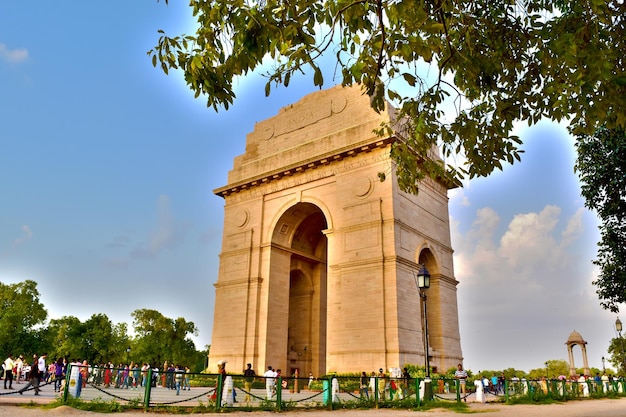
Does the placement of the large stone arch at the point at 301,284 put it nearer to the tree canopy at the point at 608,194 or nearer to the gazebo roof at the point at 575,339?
the tree canopy at the point at 608,194

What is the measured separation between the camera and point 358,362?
2056cm

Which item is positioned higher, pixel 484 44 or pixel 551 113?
pixel 484 44

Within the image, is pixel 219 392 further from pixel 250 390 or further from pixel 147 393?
pixel 147 393

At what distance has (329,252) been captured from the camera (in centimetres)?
2383

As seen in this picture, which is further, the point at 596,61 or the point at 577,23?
the point at 577,23

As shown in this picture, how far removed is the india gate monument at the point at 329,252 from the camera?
21.3 meters

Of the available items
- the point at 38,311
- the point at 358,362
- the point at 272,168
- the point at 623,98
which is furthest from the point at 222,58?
the point at 38,311

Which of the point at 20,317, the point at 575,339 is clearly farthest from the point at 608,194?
the point at 20,317

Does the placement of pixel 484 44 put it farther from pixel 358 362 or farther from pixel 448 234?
pixel 448 234

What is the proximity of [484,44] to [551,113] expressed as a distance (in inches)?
65.0

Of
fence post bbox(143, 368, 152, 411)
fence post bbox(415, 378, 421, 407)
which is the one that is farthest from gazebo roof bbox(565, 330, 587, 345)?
fence post bbox(143, 368, 152, 411)

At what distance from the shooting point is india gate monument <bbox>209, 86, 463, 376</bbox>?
21344 millimetres

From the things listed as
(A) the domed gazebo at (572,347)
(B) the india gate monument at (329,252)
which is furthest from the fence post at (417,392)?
(A) the domed gazebo at (572,347)

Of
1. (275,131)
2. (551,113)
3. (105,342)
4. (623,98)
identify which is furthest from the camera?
(105,342)
